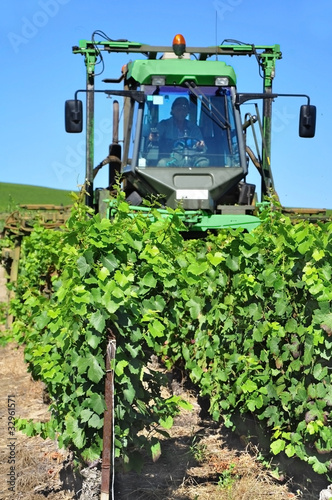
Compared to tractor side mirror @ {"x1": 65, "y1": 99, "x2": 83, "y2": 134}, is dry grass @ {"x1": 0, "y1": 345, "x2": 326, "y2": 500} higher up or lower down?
lower down

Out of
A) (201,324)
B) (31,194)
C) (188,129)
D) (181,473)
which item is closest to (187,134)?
(188,129)

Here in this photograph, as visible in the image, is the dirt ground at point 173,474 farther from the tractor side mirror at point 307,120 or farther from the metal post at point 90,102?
the tractor side mirror at point 307,120

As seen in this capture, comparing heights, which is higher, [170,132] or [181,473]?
[170,132]

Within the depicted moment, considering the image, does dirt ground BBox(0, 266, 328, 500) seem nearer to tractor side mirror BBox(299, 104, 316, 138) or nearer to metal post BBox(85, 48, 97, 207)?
metal post BBox(85, 48, 97, 207)

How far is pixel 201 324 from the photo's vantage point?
229 inches

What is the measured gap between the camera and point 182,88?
29.4 ft

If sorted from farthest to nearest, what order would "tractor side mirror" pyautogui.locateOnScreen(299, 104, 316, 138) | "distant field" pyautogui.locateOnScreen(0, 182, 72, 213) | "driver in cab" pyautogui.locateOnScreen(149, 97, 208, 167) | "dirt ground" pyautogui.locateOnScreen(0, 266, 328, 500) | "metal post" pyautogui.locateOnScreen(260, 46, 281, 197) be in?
"distant field" pyautogui.locateOnScreen(0, 182, 72, 213) → "metal post" pyautogui.locateOnScreen(260, 46, 281, 197) → "tractor side mirror" pyautogui.locateOnScreen(299, 104, 316, 138) → "driver in cab" pyautogui.locateOnScreen(149, 97, 208, 167) → "dirt ground" pyautogui.locateOnScreen(0, 266, 328, 500)

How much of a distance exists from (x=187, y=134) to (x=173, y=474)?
4.50 metres

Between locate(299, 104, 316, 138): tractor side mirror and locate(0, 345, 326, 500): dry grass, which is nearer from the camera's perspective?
locate(0, 345, 326, 500): dry grass

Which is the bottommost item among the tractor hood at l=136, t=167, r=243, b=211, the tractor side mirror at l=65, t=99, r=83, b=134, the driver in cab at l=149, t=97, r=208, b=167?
the tractor hood at l=136, t=167, r=243, b=211

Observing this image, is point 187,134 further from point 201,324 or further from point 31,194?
point 31,194

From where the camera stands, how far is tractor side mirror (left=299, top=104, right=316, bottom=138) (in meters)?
9.20

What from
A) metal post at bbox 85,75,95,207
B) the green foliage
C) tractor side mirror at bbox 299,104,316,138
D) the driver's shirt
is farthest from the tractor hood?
the green foliage

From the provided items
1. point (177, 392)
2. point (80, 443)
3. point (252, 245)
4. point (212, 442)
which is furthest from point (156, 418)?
point (177, 392)
